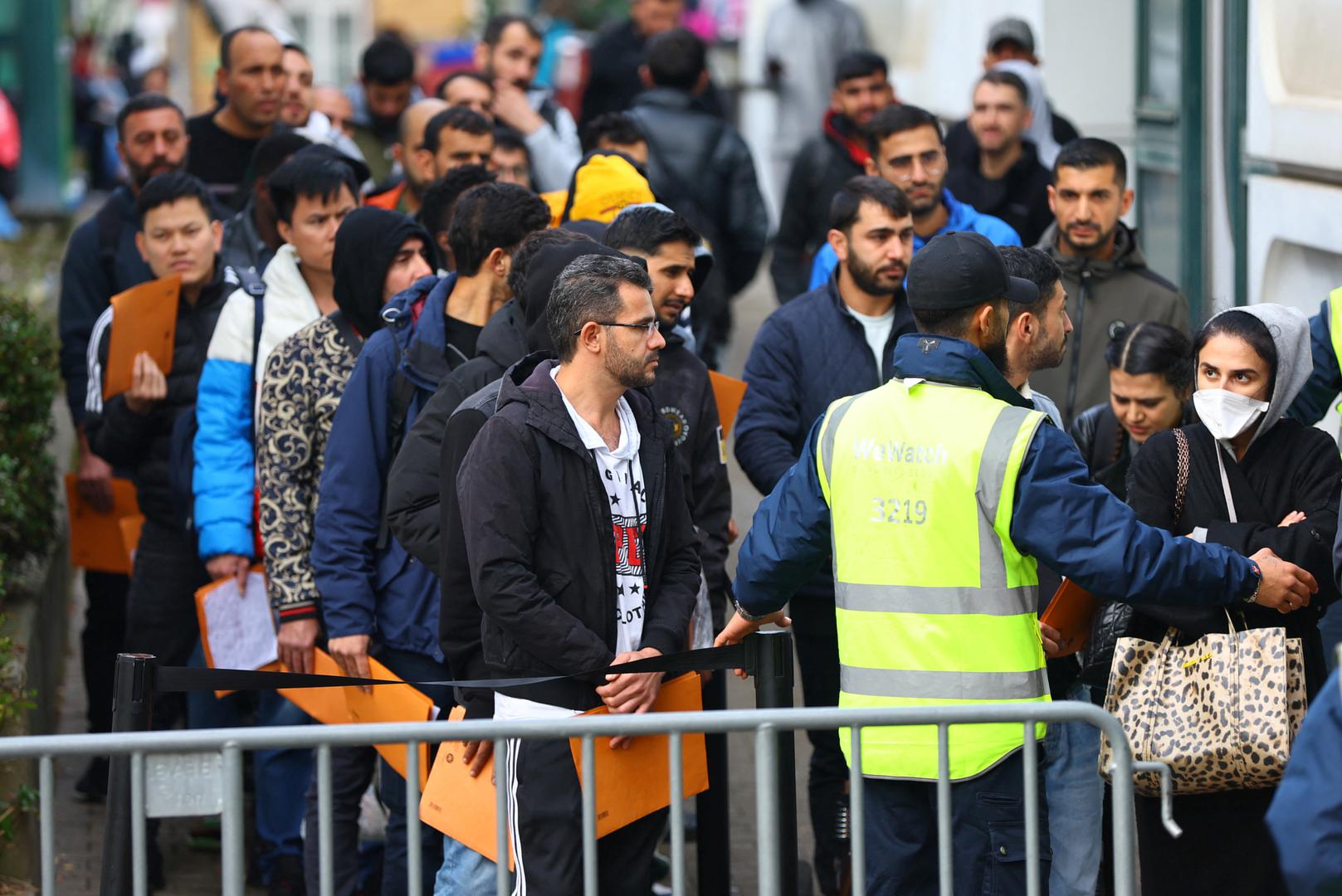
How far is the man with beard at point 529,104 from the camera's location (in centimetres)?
868

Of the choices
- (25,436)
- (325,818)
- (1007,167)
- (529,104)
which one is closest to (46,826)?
(325,818)

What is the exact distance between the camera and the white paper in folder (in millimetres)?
5914

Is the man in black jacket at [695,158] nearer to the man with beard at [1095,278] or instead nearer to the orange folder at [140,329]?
the man with beard at [1095,278]

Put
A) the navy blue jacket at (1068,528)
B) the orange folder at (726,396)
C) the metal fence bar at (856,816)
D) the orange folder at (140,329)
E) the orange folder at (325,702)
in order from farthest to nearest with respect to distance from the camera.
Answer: the orange folder at (140,329) < the orange folder at (726,396) < the orange folder at (325,702) < the navy blue jacket at (1068,528) < the metal fence bar at (856,816)

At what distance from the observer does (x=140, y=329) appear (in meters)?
6.28

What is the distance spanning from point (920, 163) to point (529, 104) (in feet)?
9.65

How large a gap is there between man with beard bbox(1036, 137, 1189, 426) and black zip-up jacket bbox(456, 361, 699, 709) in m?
2.08

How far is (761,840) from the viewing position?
12.9 feet

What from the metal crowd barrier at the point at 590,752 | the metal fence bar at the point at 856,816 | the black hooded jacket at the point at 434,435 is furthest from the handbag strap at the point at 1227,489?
the black hooded jacket at the point at 434,435

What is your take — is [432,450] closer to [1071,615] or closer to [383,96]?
[1071,615]

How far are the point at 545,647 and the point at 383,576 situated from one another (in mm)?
1193

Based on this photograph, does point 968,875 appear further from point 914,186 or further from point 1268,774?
point 914,186

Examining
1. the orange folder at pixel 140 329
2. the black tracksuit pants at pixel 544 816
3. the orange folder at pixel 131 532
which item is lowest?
the black tracksuit pants at pixel 544 816

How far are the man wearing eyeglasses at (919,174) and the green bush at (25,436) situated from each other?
10.4 ft
